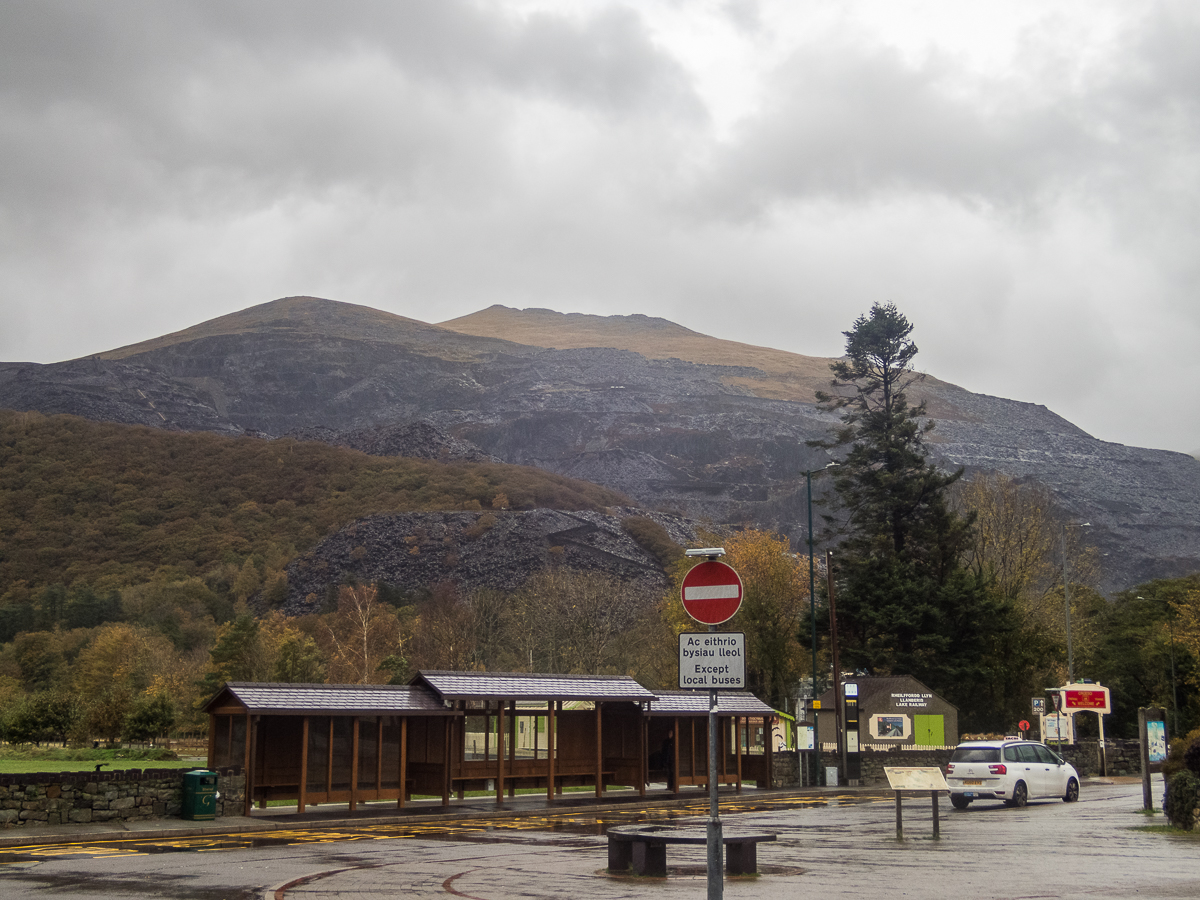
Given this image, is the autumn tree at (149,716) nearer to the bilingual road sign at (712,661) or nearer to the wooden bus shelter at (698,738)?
the wooden bus shelter at (698,738)

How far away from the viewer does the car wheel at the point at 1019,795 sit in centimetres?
2609

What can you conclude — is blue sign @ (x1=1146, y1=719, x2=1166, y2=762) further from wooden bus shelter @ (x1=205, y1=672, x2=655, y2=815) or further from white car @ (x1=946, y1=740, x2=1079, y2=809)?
wooden bus shelter @ (x1=205, y1=672, x2=655, y2=815)

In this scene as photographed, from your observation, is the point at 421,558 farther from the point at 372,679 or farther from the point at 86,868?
the point at 86,868

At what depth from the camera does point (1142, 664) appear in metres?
69.7

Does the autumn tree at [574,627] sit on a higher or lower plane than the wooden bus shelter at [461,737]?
higher

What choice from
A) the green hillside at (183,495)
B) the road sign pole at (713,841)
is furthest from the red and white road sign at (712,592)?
the green hillside at (183,495)

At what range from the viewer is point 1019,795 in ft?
86.1

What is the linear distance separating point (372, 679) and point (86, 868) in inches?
2164

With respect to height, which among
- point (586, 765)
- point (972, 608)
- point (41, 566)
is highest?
point (41, 566)

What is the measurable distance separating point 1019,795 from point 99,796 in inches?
788

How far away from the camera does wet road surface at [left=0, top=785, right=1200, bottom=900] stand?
11.8 meters

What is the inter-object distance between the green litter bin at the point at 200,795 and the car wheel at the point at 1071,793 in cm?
2002

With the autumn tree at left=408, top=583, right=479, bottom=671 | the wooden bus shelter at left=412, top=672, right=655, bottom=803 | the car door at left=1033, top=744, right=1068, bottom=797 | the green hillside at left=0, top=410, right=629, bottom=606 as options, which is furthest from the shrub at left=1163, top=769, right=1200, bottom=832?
the green hillside at left=0, top=410, right=629, bottom=606

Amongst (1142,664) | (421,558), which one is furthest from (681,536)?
(1142,664)
